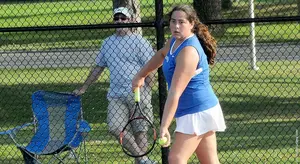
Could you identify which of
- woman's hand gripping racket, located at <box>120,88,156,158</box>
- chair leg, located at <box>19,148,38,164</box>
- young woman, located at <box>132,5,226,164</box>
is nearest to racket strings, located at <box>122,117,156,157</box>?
woman's hand gripping racket, located at <box>120,88,156,158</box>

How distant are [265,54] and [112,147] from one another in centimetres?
743

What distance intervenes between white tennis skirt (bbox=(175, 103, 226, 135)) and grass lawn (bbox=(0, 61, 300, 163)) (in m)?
2.44

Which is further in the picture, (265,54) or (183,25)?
(265,54)

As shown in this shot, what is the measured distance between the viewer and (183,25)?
6699 millimetres

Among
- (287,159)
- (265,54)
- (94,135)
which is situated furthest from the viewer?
(265,54)

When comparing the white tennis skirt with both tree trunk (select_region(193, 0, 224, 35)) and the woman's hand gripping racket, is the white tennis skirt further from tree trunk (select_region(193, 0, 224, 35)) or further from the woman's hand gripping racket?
tree trunk (select_region(193, 0, 224, 35))

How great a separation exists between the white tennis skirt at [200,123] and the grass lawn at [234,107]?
244cm

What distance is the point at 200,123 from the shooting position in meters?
6.63

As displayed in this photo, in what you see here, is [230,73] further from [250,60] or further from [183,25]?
[183,25]

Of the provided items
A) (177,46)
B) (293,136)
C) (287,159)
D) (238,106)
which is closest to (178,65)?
(177,46)

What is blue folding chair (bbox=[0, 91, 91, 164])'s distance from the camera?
Result: 28.0 ft

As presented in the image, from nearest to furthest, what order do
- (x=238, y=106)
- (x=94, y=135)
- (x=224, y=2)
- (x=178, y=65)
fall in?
(x=178, y=65)
(x=94, y=135)
(x=238, y=106)
(x=224, y=2)

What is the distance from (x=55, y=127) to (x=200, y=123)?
2750 millimetres

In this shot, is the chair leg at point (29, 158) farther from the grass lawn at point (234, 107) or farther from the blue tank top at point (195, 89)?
the blue tank top at point (195, 89)
